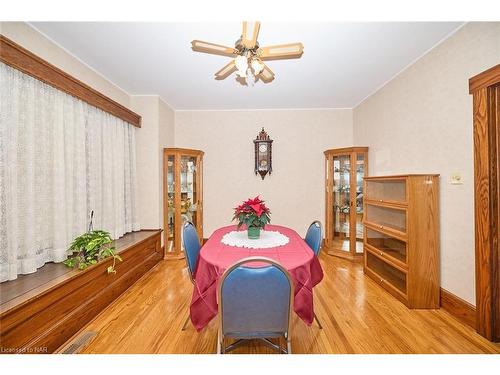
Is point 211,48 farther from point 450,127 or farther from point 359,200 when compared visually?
point 359,200

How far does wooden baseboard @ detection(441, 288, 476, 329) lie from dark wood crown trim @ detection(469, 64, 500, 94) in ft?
6.30

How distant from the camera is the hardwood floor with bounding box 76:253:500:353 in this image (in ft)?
5.62

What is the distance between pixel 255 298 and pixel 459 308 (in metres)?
2.19

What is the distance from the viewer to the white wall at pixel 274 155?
14.2ft

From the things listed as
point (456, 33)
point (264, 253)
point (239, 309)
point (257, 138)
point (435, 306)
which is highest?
point (456, 33)

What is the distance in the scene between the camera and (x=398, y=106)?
2.97 m

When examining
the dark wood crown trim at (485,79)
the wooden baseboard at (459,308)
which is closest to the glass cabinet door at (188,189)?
the wooden baseboard at (459,308)

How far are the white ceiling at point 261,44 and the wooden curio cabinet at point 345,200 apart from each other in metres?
1.07

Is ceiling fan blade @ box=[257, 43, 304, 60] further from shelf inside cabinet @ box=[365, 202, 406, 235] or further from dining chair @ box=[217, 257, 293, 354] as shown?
shelf inside cabinet @ box=[365, 202, 406, 235]

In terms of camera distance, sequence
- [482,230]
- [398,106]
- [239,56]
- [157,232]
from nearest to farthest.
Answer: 1. [239,56]
2. [482,230]
3. [398,106]
4. [157,232]

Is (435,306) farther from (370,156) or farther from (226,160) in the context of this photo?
(226,160)

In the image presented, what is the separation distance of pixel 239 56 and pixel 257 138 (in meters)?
2.64

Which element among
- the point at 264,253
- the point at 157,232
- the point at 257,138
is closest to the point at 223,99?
the point at 257,138

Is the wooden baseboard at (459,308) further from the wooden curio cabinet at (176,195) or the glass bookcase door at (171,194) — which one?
the glass bookcase door at (171,194)
